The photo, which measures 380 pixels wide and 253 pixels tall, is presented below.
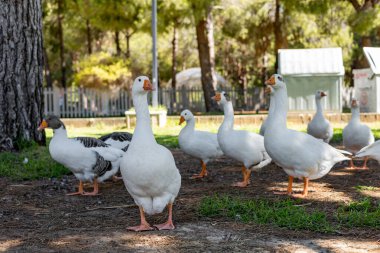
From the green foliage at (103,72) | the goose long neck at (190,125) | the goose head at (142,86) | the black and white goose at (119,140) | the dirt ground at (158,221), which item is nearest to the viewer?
the dirt ground at (158,221)

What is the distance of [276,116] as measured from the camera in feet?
20.4

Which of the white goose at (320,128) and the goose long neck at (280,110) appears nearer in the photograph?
the goose long neck at (280,110)

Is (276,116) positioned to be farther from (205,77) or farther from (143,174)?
(205,77)

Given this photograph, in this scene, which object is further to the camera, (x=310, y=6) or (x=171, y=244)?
(x=310, y=6)

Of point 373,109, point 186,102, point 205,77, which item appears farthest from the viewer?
point 186,102

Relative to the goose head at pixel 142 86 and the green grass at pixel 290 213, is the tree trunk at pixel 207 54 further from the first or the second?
the goose head at pixel 142 86

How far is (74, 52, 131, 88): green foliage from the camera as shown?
2722cm

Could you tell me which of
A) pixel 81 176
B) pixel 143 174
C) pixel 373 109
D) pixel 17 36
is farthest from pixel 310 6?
pixel 143 174

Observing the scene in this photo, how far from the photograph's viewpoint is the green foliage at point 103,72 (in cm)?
2722

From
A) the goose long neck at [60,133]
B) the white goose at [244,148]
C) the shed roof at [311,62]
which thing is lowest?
the white goose at [244,148]

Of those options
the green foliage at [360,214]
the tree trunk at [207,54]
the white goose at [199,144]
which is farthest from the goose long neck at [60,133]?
the tree trunk at [207,54]

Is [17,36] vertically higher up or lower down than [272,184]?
higher up

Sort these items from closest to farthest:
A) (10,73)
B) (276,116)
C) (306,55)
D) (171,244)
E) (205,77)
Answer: (171,244)
(276,116)
(10,73)
(306,55)
(205,77)

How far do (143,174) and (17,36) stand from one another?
222 inches
